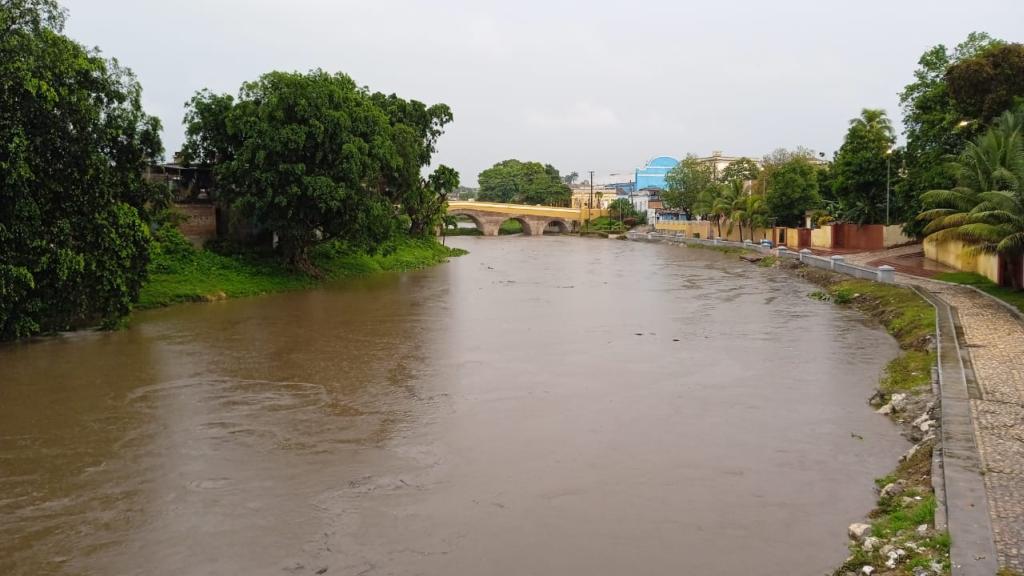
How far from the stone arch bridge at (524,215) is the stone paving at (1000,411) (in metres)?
55.3

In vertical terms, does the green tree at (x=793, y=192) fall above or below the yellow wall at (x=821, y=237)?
above

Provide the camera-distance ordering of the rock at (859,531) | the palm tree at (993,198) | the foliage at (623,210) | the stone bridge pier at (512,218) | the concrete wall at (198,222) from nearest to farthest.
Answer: the rock at (859,531) → the palm tree at (993,198) → the concrete wall at (198,222) → the stone bridge pier at (512,218) → the foliage at (623,210)

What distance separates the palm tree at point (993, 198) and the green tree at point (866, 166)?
1300 cm

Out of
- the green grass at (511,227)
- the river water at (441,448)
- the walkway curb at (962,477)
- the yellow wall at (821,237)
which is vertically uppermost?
the green grass at (511,227)

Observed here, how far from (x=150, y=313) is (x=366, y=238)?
26.9ft

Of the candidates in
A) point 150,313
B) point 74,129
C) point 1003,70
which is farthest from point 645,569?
point 1003,70

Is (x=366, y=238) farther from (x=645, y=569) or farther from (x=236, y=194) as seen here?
(x=645, y=569)

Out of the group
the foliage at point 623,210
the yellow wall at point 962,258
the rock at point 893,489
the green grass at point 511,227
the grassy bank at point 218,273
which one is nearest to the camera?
the rock at point 893,489

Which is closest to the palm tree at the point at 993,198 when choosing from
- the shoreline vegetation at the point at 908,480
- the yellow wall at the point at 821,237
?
the shoreline vegetation at the point at 908,480

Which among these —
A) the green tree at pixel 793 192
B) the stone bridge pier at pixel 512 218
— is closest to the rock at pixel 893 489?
the green tree at pixel 793 192

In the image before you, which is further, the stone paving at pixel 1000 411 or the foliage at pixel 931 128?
the foliage at pixel 931 128

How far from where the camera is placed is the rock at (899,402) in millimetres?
10133

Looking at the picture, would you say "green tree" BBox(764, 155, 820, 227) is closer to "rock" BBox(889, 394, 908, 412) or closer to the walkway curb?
the walkway curb

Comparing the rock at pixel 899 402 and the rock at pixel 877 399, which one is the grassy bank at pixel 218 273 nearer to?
the rock at pixel 877 399
